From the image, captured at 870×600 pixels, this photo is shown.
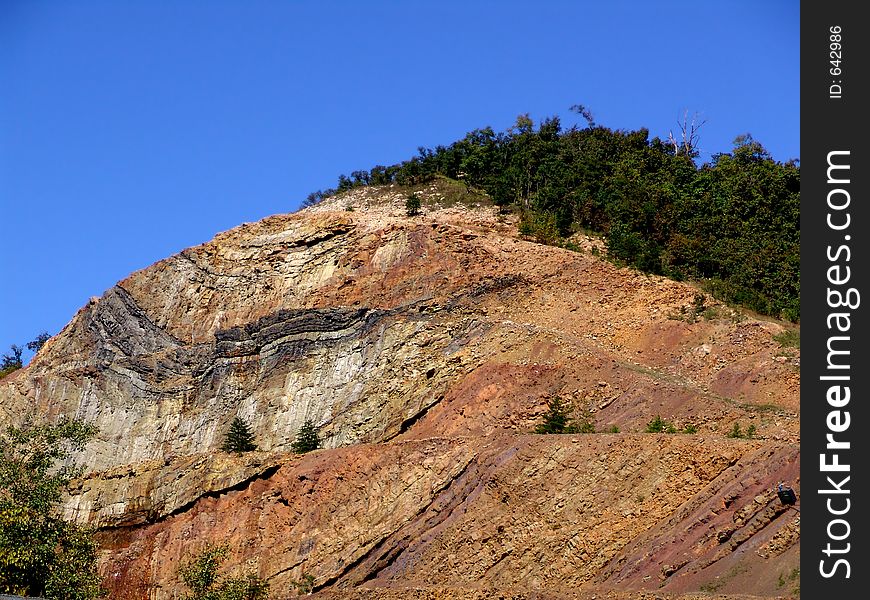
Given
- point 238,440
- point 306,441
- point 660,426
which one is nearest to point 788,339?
point 660,426

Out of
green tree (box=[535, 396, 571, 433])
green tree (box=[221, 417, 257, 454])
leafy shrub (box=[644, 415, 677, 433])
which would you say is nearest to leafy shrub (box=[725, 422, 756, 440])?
leafy shrub (box=[644, 415, 677, 433])

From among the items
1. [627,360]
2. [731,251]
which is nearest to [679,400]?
[627,360]

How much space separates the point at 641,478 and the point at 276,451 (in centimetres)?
1595

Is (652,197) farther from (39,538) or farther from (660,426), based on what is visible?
(39,538)

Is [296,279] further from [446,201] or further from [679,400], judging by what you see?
[679,400]

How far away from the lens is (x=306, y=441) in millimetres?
Answer: 44906

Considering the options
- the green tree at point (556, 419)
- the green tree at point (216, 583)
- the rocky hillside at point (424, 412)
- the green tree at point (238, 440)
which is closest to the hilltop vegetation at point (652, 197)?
the rocky hillside at point (424, 412)

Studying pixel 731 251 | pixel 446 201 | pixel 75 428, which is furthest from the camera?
pixel 446 201

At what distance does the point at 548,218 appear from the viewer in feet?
178

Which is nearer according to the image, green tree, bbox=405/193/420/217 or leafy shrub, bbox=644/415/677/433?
leafy shrub, bbox=644/415/677/433

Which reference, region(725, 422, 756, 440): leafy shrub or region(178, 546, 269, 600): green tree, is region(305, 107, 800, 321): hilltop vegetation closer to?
region(725, 422, 756, 440): leafy shrub

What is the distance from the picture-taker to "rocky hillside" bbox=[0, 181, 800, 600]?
3438cm

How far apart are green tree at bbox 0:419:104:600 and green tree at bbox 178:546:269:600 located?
291 centimetres

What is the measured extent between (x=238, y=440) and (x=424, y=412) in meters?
7.21
